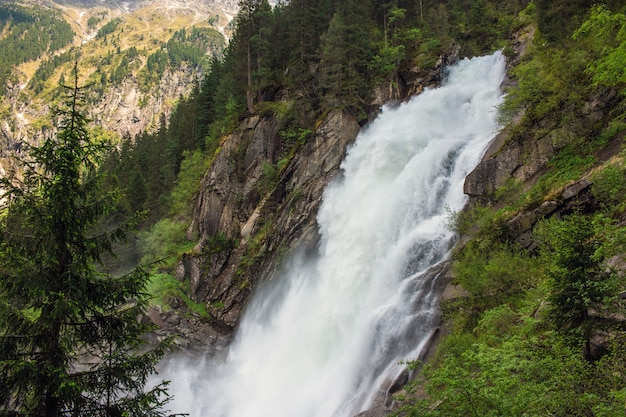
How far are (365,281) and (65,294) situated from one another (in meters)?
16.8

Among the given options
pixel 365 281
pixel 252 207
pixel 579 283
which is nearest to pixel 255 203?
Result: pixel 252 207

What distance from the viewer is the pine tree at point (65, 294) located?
7.96 meters

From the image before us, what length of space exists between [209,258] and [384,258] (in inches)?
A: 699

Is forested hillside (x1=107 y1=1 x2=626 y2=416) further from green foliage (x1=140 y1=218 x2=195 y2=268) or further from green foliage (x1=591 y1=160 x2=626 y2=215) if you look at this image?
green foliage (x1=140 y1=218 x2=195 y2=268)

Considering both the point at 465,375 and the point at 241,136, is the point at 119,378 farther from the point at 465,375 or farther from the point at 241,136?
the point at 241,136

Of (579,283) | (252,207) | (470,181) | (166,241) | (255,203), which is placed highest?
(166,241)

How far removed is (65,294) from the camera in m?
8.32

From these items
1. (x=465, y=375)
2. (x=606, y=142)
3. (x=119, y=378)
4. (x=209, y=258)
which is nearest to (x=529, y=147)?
(x=606, y=142)

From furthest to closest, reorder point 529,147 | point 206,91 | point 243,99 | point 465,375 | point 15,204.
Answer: point 206,91 < point 243,99 < point 529,147 < point 15,204 < point 465,375

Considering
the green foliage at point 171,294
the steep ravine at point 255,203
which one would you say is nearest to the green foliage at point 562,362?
the steep ravine at point 255,203

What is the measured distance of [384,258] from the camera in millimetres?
22938

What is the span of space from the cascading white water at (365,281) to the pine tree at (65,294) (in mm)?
10555

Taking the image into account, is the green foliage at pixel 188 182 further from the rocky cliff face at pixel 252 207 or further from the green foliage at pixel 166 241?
the rocky cliff face at pixel 252 207

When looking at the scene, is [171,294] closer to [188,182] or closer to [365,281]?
[188,182]
